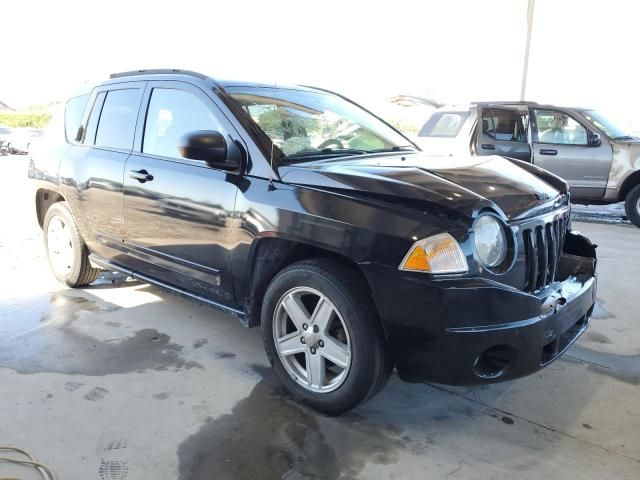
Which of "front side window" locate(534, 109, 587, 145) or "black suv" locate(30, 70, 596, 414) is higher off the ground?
"front side window" locate(534, 109, 587, 145)

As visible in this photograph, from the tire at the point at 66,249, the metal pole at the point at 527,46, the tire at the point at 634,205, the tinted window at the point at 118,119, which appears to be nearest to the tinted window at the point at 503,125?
the tire at the point at 634,205

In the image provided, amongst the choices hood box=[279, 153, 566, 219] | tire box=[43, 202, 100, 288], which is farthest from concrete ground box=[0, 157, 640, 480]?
hood box=[279, 153, 566, 219]

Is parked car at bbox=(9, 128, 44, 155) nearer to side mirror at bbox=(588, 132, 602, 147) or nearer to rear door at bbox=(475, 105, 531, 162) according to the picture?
rear door at bbox=(475, 105, 531, 162)

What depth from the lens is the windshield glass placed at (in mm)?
8266

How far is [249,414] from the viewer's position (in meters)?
2.90

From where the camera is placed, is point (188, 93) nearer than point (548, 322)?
No

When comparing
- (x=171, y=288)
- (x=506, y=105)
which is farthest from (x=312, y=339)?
(x=506, y=105)

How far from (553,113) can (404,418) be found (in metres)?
6.87

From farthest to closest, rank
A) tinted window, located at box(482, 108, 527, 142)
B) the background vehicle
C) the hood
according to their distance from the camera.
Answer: the background vehicle < tinted window, located at box(482, 108, 527, 142) < the hood

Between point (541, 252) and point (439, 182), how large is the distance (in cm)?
62

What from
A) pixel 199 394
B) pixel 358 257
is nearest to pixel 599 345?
pixel 358 257

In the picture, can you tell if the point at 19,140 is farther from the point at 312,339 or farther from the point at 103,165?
the point at 312,339

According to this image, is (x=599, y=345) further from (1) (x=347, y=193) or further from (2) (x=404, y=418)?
(1) (x=347, y=193)

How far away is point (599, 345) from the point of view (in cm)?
379
